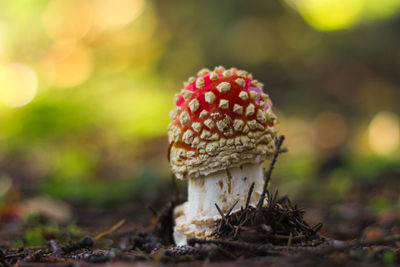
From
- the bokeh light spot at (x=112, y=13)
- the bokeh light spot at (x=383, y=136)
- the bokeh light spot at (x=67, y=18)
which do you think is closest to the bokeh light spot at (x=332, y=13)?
the bokeh light spot at (x=383, y=136)

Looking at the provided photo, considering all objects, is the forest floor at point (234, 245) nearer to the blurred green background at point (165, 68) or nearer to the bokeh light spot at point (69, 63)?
the blurred green background at point (165, 68)

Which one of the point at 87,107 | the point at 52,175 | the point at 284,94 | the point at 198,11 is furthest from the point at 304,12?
the point at 52,175

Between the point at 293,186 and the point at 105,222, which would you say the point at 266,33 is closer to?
the point at 293,186

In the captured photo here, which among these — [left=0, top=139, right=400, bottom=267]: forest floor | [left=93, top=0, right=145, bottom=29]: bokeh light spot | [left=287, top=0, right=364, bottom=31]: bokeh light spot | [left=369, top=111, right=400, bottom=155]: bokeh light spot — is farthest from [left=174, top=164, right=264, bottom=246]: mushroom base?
[left=93, top=0, right=145, bottom=29]: bokeh light spot

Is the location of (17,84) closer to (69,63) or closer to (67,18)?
(69,63)

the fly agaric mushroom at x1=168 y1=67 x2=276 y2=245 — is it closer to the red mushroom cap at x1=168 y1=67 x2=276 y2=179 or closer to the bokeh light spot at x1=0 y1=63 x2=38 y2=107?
the red mushroom cap at x1=168 y1=67 x2=276 y2=179
